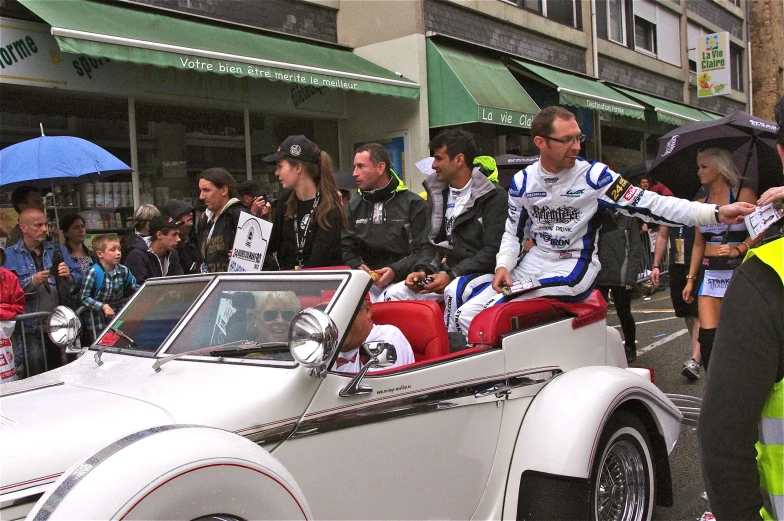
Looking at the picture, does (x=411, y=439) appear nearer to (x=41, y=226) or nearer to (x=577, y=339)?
(x=577, y=339)

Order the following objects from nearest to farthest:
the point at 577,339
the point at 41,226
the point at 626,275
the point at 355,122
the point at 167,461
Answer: the point at 167,461, the point at 577,339, the point at 41,226, the point at 626,275, the point at 355,122

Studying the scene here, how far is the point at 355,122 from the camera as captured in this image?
486 inches

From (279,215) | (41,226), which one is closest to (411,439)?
(279,215)

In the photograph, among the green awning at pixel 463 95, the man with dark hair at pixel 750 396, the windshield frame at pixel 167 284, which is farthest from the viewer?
the green awning at pixel 463 95

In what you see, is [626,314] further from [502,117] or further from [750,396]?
[750,396]

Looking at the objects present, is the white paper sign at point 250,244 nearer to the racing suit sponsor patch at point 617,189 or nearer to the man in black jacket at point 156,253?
the racing suit sponsor patch at point 617,189

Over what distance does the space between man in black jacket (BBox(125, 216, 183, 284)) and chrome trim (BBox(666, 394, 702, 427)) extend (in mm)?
4578

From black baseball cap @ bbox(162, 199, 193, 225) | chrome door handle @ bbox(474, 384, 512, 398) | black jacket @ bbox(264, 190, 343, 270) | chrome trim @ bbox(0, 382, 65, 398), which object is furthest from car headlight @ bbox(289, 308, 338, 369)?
black baseball cap @ bbox(162, 199, 193, 225)

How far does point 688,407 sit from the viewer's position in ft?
13.8

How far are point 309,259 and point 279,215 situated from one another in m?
0.45

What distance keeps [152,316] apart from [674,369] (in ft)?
18.1

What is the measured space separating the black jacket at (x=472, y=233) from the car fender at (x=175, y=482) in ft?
8.26

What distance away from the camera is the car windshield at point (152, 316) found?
3.03 m

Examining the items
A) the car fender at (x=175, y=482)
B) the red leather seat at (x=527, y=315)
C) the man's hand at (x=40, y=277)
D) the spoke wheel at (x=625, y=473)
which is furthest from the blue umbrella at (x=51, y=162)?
the spoke wheel at (x=625, y=473)
